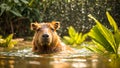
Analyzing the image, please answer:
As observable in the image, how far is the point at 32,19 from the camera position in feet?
52.2

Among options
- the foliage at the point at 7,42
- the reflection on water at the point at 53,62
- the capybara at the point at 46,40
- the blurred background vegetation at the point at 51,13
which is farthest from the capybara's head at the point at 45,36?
the blurred background vegetation at the point at 51,13

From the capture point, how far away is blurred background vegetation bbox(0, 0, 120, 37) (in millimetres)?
15539

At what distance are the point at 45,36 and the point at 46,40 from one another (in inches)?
5.3

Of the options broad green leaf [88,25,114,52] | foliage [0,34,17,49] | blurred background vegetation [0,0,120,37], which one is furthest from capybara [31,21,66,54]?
blurred background vegetation [0,0,120,37]

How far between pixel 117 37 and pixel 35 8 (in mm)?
→ 9432

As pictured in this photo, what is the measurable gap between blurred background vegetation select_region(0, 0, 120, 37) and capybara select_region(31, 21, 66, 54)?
16.6 feet

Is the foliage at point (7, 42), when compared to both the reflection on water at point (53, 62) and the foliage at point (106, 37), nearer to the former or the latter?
the reflection on water at point (53, 62)

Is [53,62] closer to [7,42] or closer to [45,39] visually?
[45,39]

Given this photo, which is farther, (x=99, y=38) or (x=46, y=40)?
(x=46, y=40)

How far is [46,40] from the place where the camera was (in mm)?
9000

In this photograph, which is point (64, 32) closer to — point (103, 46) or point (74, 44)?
point (74, 44)

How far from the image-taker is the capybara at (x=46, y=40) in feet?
29.7

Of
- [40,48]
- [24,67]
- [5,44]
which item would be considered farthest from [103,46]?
[5,44]

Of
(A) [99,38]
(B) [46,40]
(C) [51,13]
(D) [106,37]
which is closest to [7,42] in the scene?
(B) [46,40]
